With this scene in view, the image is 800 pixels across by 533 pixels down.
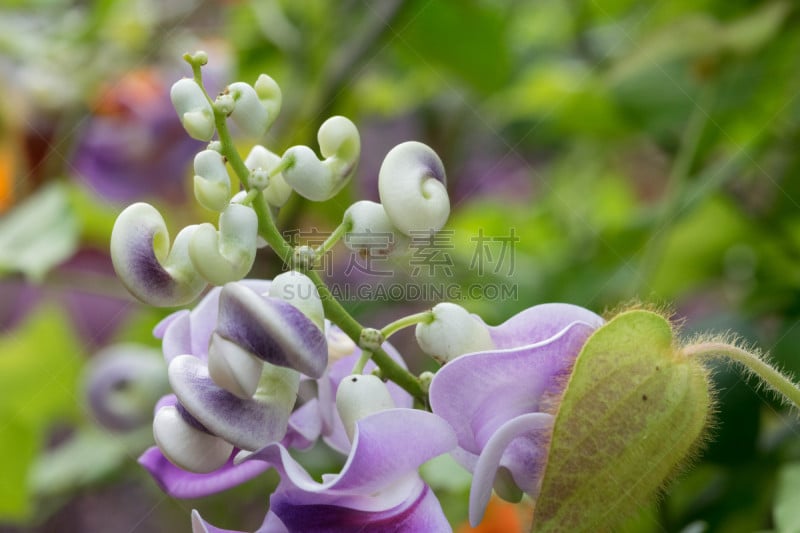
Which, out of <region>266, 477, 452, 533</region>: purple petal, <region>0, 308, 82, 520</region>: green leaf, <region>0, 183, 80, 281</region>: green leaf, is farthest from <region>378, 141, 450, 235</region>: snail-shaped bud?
<region>0, 308, 82, 520</region>: green leaf

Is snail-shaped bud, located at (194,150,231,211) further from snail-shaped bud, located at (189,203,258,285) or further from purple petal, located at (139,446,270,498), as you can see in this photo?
purple petal, located at (139,446,270,498)

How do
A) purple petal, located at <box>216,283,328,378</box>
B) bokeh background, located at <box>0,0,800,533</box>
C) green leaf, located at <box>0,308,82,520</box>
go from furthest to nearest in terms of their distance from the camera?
green leaf, located at <box>0,308,82,520</box>, bokeh background, located at <box>0,0,800,533</box>, purple petal, located at <box>216,283,328,378</box>

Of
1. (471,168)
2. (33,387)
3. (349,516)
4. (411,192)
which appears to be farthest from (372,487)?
(471,168)

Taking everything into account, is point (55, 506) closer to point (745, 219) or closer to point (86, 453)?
point (86, 453)

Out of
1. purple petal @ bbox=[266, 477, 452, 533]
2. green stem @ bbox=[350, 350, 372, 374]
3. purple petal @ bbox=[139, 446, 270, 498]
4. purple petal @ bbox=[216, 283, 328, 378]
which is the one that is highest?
purple petal @ bbox=[216, 283, 328, 378]

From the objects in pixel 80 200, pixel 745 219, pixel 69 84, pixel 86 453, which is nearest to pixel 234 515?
pixel 86 453

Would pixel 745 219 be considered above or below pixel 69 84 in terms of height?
above
